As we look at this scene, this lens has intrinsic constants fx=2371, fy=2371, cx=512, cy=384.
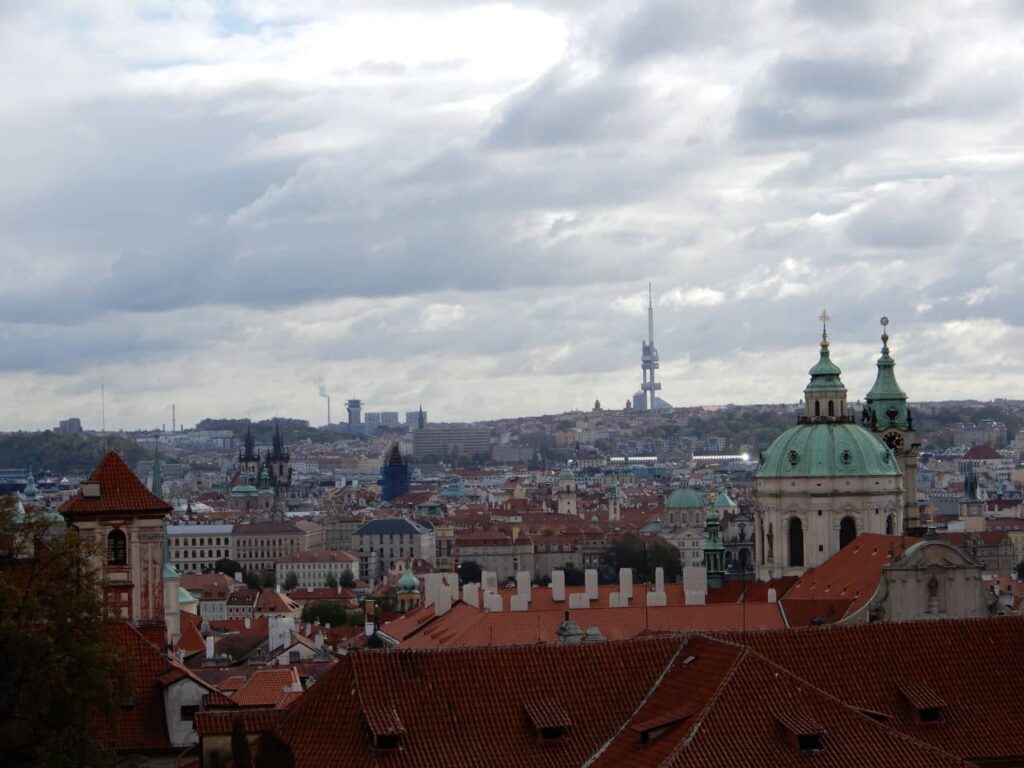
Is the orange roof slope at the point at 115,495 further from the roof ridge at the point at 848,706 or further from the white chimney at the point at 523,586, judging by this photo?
the white chimney at the point at 523,586

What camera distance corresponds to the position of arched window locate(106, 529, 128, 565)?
52.6m

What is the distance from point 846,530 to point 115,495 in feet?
146

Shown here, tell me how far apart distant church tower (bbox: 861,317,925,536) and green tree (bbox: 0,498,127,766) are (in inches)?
2592

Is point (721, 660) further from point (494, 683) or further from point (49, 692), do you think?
point (49, 692)

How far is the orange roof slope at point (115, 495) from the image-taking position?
52.7 meters

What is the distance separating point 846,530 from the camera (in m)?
91.8

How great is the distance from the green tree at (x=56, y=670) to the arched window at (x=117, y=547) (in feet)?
53.2

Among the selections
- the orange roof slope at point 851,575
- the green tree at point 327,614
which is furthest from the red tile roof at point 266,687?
the green tree at point 327,614

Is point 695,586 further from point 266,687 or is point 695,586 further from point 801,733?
point 801,733

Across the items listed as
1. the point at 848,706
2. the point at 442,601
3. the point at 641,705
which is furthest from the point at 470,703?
the point at 442,601

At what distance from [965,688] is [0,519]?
15.1m

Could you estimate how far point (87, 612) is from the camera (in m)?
35.3

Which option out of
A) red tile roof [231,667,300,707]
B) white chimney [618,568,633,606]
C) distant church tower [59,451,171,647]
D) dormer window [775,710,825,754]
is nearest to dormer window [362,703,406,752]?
dormer window [775,710,825,754]

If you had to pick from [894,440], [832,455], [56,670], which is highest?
[894,440]
